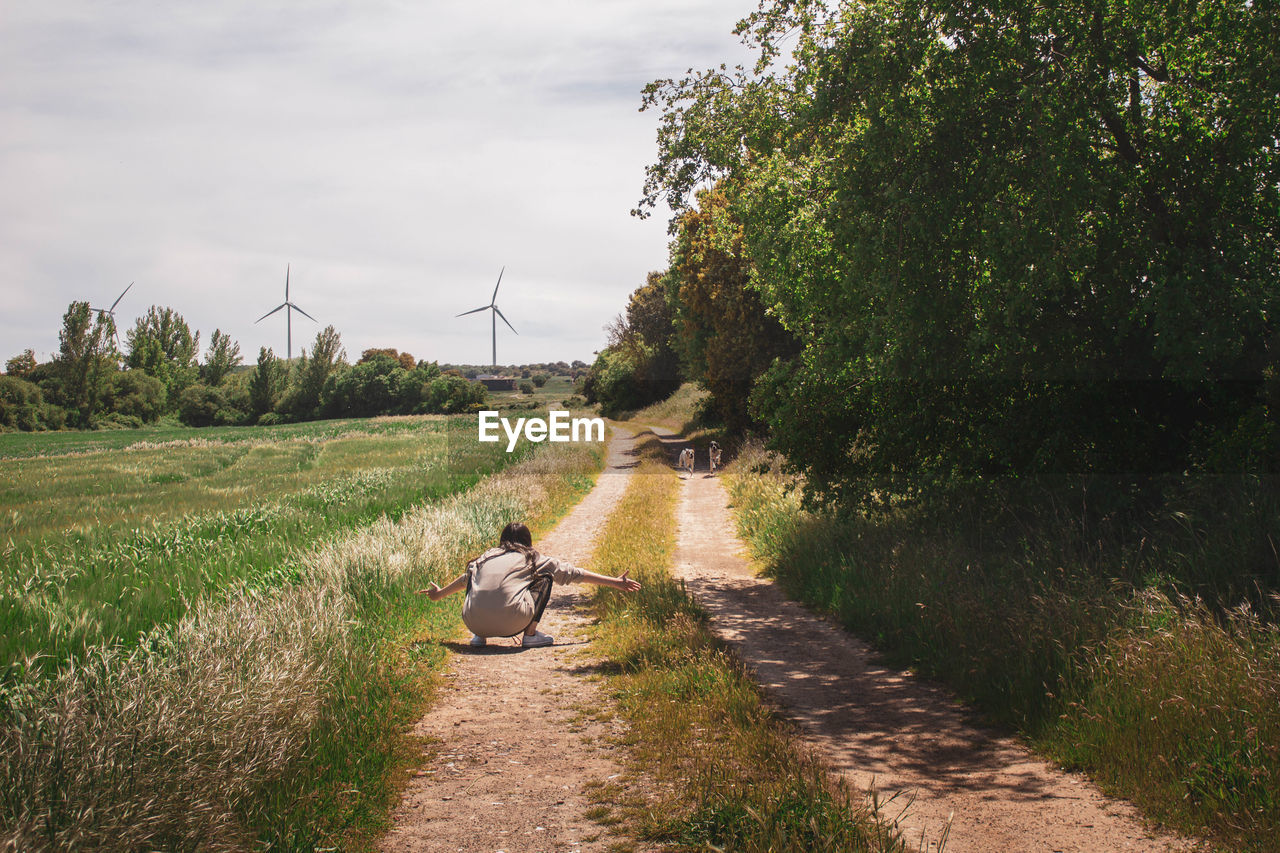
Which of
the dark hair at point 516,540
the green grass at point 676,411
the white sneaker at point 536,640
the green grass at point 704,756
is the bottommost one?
the white sneaker at point 536,640

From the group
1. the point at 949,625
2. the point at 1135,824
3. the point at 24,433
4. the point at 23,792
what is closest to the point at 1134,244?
the point at 949,625

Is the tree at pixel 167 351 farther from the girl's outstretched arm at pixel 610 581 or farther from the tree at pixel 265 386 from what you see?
the girl's outstretched arm at pixel 610 581

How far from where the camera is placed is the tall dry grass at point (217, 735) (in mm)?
3992

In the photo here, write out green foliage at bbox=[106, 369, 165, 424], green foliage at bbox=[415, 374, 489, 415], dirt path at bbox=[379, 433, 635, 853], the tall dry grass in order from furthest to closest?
green foliage at bbox=[415, 374, 489, 415]
green foliage at bbox=[106, 369, 165, 424]
dirt path at bbox=[379, 433, 635, 853]
the tall dry grass

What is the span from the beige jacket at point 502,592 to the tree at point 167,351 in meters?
114

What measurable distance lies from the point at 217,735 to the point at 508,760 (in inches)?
76.0

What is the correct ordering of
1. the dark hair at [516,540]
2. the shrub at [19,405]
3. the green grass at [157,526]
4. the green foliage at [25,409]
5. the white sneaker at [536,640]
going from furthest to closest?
the green foliage at [25,409] → the shrub at [19,405] → the white sneaker at [536,640] → the dark hair at [516,540] → the green grass at [157,526]

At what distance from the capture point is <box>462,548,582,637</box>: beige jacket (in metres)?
8.15

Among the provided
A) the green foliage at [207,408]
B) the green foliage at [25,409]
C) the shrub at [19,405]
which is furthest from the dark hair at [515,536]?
the green foliage at [207,408]

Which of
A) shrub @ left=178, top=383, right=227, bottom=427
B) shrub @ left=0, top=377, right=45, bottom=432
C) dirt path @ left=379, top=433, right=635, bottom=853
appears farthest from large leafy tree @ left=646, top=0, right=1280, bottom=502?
shrub @ left=178, top=383, right=227, bottom=427

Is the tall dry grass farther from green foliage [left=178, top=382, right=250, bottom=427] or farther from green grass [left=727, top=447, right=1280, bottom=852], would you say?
green foliage [left=178, top=382, right=250, bottom=427]

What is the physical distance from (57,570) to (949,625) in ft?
32.7

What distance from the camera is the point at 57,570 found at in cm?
880

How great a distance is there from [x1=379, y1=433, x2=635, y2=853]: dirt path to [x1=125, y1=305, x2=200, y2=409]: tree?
11489 centimetres
